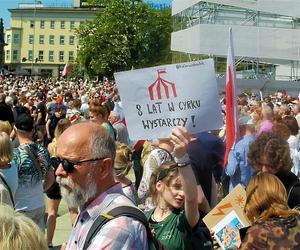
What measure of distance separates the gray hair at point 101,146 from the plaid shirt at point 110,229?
170 mm

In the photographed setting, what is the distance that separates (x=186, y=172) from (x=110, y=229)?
3.59 feet

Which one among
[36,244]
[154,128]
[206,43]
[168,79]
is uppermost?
[206,43]

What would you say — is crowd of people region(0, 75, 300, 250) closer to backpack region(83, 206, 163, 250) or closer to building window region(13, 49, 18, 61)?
backpack region(83, 206, 163, 250)

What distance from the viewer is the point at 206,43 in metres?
38.3

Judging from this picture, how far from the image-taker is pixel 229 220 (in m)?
4.52

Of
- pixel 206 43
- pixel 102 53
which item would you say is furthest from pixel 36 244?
pixel 102 53

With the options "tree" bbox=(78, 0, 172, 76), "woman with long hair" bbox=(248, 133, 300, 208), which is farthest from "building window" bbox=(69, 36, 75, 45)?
"woman with long hair" bbox=(248, 133, 300, 208)

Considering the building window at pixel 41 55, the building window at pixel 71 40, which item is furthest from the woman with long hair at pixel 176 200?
the building window at pixel 41 55

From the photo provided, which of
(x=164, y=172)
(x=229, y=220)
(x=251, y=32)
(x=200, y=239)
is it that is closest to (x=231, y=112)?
(x=229, y=220)

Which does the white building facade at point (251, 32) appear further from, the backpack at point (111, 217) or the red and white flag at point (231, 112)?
the backpack at point (111, 217)

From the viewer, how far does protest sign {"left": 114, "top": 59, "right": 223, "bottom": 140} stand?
12.6 ft

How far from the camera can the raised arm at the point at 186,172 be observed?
3.45 metres

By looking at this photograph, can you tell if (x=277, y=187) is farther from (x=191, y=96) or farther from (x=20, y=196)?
(x=20, y=196)

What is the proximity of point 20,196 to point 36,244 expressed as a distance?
3658mm
